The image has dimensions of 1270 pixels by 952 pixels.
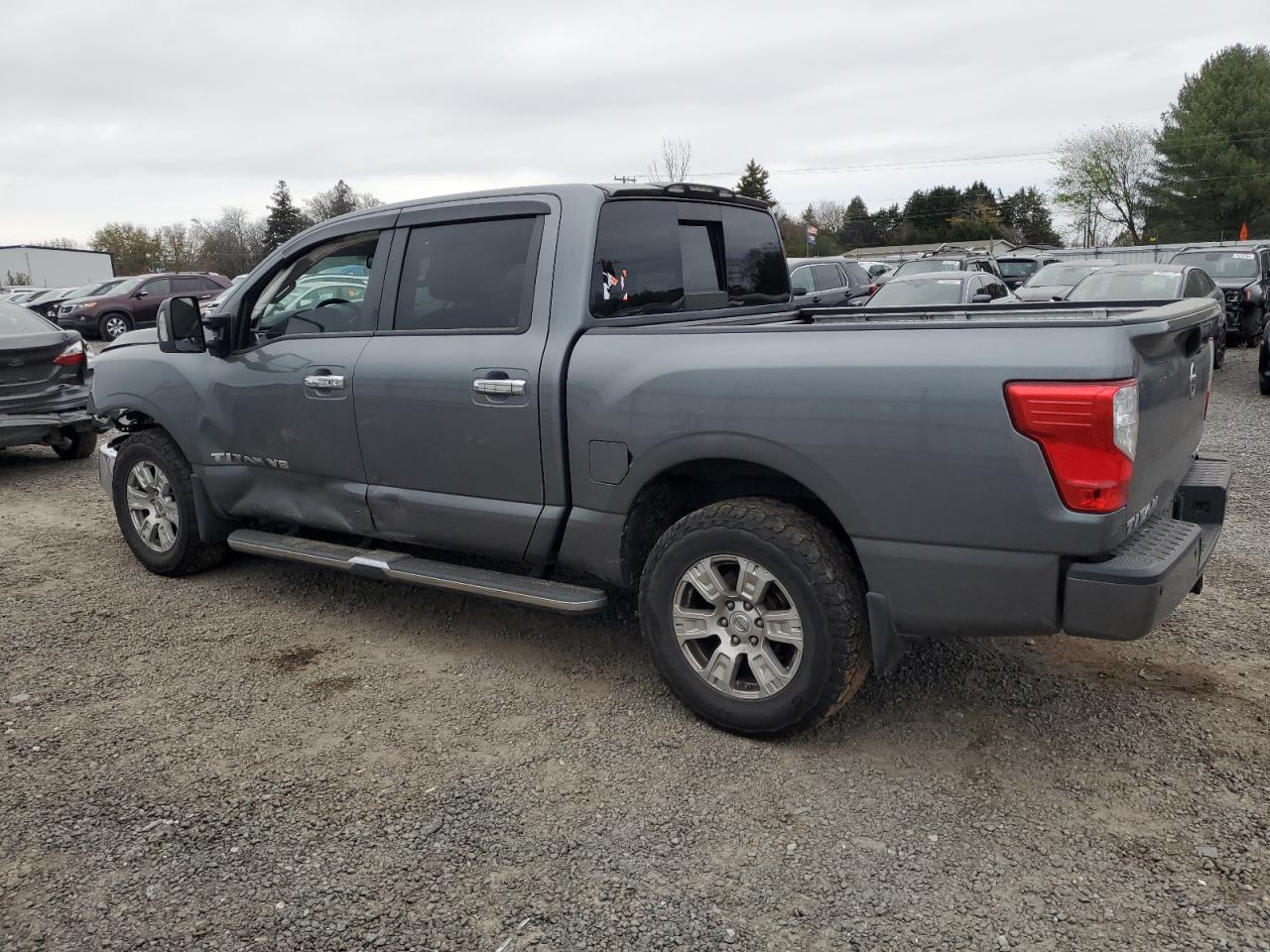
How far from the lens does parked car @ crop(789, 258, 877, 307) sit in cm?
1523

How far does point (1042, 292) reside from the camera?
14812 mm

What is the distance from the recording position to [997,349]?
2879mm

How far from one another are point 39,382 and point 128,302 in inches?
686

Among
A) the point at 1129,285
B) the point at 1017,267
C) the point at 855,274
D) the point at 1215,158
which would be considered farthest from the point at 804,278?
the point at 1215,158

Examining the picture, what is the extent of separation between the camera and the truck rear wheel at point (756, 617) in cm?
328

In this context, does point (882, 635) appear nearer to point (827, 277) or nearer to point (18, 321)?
point (18, 321)

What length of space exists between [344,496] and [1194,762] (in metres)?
3.65

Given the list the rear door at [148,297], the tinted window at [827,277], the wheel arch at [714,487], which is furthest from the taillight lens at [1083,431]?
the rear door at [148,297]

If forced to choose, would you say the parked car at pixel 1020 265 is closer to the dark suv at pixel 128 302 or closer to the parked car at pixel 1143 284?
the parked car at pixel 1143 284

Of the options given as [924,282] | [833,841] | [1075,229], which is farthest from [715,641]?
[1075,229]

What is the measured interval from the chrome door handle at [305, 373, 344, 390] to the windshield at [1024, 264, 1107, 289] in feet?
43.4

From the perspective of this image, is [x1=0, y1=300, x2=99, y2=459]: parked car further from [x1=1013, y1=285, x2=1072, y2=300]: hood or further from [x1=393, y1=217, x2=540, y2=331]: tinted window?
[x1=1013, y1=285, x2=1072, y2=300]: hood

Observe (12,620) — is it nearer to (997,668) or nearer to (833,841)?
(833,841)

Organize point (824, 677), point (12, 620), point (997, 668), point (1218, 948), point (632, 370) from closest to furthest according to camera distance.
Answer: point (1218, 948) → point (824, 677) → point (632, 370) → point (997, 668) → point (12, 620)
